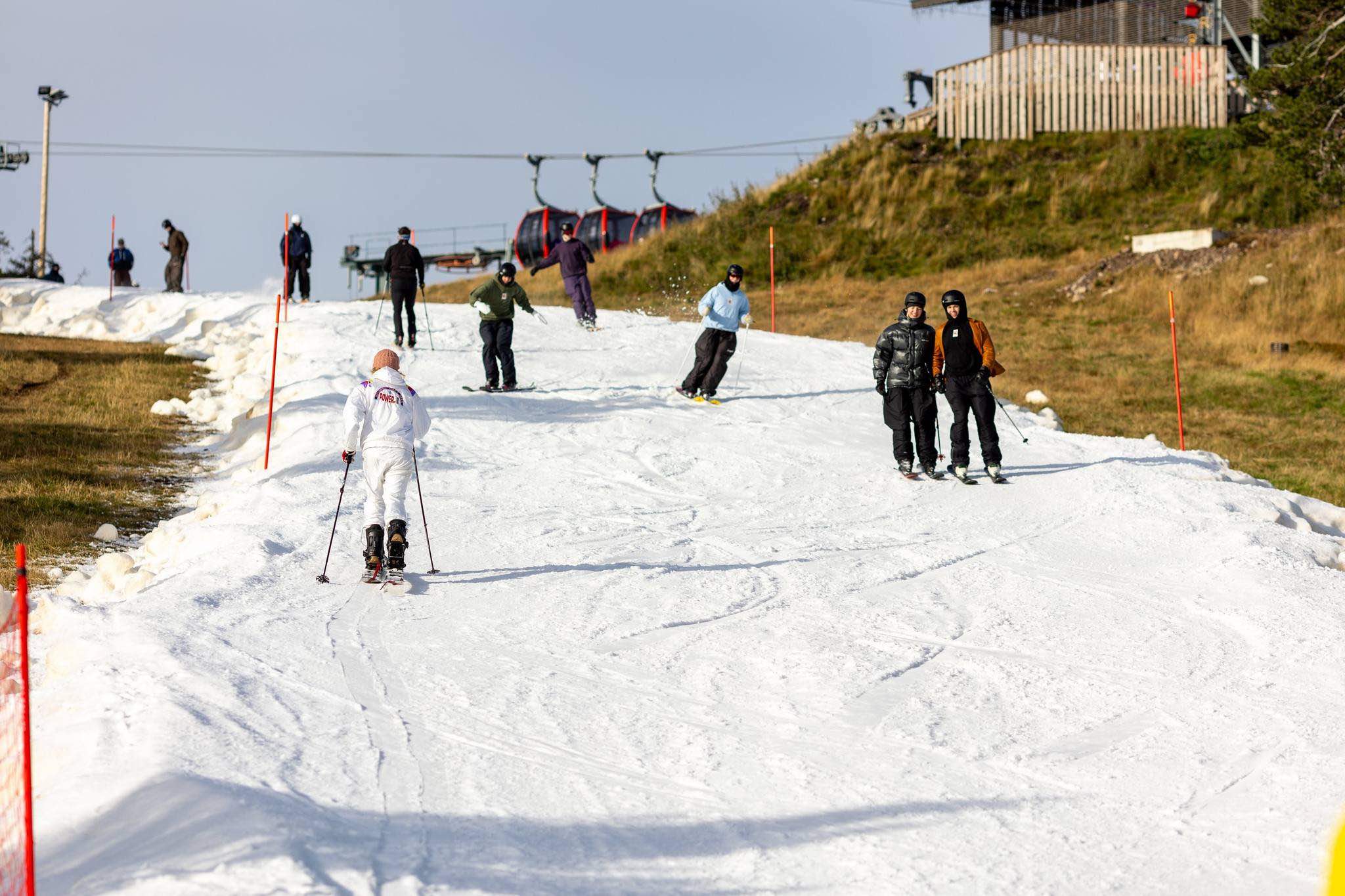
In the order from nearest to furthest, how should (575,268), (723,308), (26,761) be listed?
(26,761) < (723,308) < (575,268)

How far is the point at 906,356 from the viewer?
42.9ft

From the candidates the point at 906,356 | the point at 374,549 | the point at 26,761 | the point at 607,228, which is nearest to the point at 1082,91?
the point at 607,228

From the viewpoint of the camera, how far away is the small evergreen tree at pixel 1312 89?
88.4 ft

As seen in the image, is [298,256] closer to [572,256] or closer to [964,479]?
[572,256]

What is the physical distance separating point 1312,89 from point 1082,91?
853 centimetres

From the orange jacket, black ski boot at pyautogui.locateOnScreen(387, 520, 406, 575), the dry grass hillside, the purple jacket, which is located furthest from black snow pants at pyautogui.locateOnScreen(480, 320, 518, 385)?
black ski boot at pyautogui.locateOnScreen(387, 520, 406, 575)

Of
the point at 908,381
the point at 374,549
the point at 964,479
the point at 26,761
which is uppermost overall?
the point at 908,381

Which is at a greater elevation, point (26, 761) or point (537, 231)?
point (537, 231)

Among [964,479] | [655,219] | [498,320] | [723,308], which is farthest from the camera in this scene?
[655,219]

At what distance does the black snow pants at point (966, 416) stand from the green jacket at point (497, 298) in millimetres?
5705

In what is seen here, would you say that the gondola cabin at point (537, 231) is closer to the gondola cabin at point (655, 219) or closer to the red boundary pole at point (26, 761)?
the gondola cabin at point (655, 219)

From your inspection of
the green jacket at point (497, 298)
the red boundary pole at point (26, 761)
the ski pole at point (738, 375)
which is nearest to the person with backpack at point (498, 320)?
the green jacket at point (497, 298)

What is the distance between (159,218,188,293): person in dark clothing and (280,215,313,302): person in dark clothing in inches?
173

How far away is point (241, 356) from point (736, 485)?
914cm
